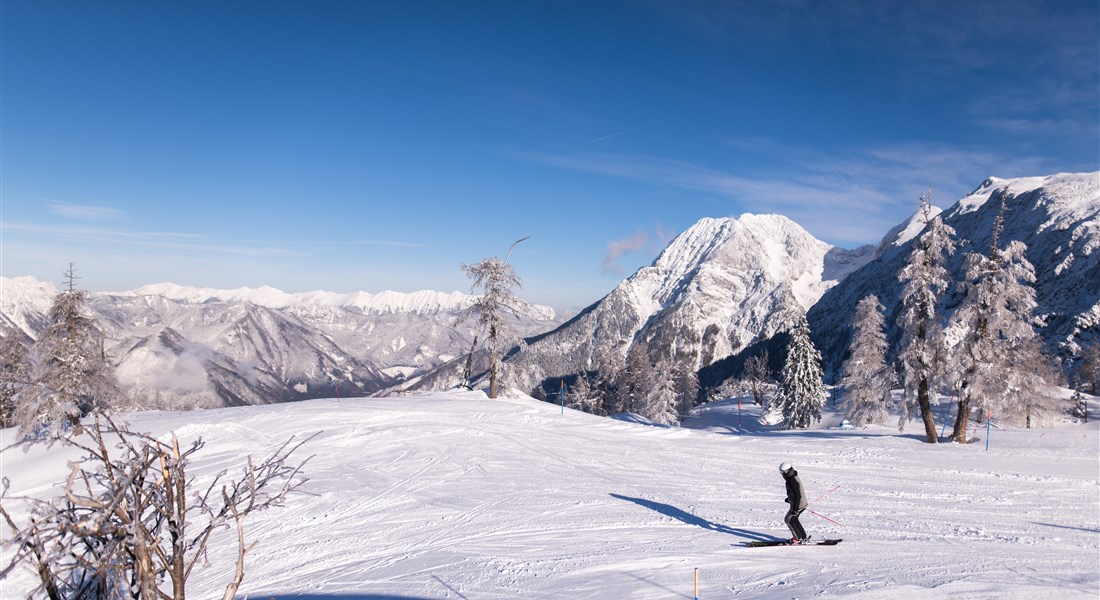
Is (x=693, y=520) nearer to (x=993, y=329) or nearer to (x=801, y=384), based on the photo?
(x=993, y=329)

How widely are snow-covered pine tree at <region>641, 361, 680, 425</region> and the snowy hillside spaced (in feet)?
182

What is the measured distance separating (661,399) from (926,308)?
33.0 meters

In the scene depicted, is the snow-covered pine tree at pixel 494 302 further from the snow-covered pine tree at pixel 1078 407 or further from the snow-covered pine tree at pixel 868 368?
the snow-covered pine tree at pixel 1078 407

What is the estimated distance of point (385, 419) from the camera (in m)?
27.4

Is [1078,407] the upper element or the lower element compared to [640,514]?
upper

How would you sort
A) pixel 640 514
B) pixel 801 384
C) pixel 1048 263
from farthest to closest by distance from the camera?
pixel 1048 263
pixel 801 384
pixel 640 514

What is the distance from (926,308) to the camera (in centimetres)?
2352

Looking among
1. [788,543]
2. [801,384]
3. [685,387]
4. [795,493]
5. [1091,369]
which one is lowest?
[788,543]

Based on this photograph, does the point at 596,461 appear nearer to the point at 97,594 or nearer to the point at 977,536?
the point at 977,536

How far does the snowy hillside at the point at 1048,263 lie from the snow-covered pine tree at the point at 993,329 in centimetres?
7387

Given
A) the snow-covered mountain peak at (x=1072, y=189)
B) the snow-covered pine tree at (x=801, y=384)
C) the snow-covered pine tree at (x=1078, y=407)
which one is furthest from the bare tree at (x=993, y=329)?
the snow-covered mountain peak at (x=1072, y=189)

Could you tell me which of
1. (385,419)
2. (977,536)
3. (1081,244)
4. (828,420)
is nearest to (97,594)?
(977,536)

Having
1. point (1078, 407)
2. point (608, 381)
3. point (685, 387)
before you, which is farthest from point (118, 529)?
point (685, 387)

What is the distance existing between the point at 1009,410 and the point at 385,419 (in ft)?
90.2
